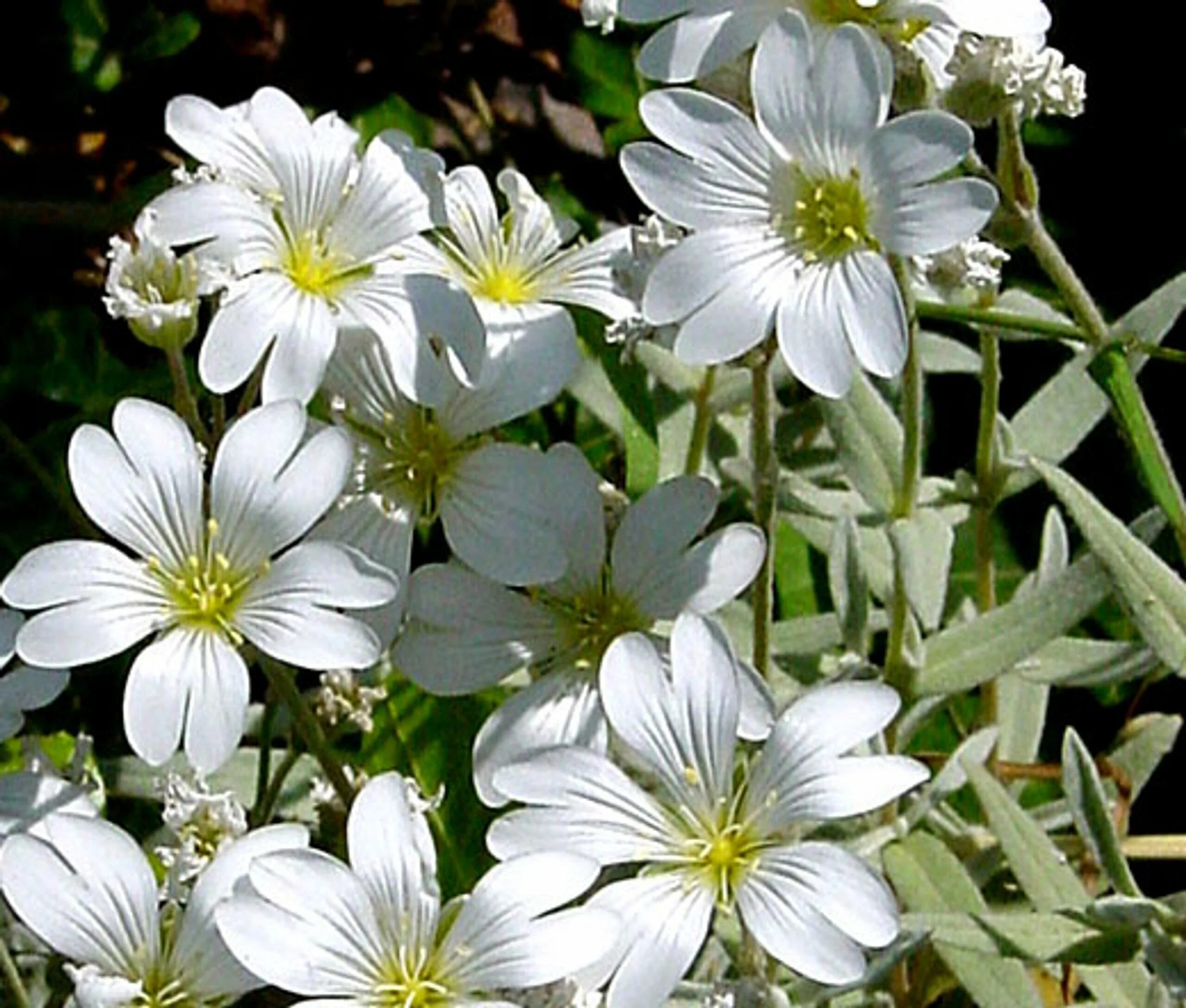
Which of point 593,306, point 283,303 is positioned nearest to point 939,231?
point 593,306

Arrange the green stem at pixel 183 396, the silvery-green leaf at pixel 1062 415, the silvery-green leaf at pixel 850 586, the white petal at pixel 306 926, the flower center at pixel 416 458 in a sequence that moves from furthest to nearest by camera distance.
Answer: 1. the silvery-green leaf at pixel 1062 415
2. the silvery-green leaf at pixel 850 586
3. the flower center at pixel 416 458
4. the green stem at pixel 183 396
5. the white petal at pixel 306 926

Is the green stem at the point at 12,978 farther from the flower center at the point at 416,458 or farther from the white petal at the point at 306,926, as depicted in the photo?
the flower center at the point at 416,458

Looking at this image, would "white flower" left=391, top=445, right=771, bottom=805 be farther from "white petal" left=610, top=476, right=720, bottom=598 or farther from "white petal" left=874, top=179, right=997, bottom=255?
"white petal" left=874, top=179, right=997, bottom=255

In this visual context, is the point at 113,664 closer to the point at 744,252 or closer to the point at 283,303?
the point at 283,303

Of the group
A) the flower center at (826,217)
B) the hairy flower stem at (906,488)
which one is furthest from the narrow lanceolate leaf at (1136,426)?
the flower center at (826,217)

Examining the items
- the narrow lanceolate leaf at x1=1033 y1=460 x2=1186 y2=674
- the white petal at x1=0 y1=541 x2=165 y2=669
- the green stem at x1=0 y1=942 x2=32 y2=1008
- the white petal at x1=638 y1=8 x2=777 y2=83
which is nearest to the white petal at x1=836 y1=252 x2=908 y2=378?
the white petal at x1=638 y1=8 x2=777 y2=83

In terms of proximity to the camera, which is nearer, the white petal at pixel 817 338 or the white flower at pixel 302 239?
the white petal at pixel 817 338

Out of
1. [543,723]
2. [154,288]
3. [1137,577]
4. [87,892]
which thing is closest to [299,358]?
[154,288]
